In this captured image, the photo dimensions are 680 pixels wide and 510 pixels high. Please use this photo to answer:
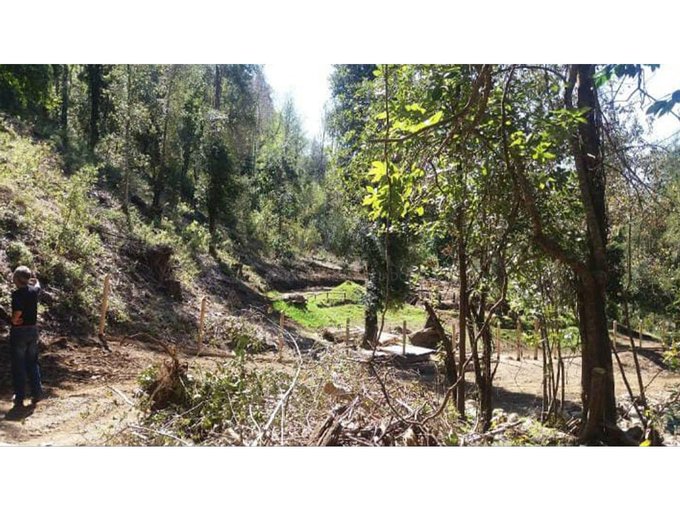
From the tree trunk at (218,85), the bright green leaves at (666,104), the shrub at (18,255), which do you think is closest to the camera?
Answer: the bright green leaves at (666,104)

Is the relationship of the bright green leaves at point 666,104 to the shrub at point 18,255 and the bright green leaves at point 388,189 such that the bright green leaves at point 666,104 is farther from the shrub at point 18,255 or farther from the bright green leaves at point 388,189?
the shrub at point 18,255

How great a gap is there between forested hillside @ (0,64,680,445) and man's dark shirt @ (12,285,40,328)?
1.18 ft

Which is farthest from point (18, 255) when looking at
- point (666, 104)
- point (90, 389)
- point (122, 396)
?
point (666, 104)

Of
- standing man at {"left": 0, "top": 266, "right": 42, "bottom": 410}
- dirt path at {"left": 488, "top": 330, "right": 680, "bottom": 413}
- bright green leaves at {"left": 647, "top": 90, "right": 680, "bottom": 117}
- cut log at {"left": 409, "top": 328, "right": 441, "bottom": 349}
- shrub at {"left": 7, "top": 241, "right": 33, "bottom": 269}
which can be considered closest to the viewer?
bright green leaves at {"left": 647, "top": 90, "right": 680, "bottom": 117}

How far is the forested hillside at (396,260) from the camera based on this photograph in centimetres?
248

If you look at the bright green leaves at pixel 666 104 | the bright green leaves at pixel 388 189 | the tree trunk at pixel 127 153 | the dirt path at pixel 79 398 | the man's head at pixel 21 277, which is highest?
the tree trunk at pixel 127 153

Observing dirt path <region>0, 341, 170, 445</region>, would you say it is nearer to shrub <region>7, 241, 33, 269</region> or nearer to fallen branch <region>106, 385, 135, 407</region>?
fallen branch <region>106, 385, 135, 407</region>

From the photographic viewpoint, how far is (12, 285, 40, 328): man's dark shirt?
3.25 metres

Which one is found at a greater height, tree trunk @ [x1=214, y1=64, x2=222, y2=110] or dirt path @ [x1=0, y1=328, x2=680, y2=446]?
tree trunk @ [x1=214, y1=64, x2=222, y2=110]

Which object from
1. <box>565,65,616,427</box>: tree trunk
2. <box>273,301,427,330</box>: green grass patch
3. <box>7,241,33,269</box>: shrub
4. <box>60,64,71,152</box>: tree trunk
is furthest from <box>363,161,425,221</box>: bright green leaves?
<box>273,301,427,330</box>: green grass patch

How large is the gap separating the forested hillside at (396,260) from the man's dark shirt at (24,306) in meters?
0.36

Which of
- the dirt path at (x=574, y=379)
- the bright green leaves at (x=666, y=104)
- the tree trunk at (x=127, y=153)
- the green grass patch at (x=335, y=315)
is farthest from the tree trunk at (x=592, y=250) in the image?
the green grass patch at (x=335, y=315)

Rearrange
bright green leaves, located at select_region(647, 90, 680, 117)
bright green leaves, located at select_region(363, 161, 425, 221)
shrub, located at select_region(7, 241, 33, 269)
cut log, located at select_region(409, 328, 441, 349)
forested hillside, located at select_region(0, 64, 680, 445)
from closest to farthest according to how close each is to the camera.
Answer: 1. bright green leaves, located at select_region(647, 90, 680, 117)
2. bright green leaves, located at select_region(363, 161, 425, 221)
3. forested hillside, located at select_region(0, 64, 680, 445)
4. shrub, located at select_region(7, 241, 33, 269)
5. cut log, located at select_region(409, 328, 441, 349)
